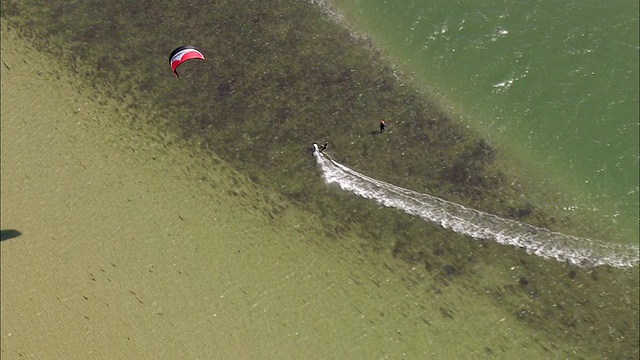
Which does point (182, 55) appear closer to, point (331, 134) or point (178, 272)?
point (331, 134)

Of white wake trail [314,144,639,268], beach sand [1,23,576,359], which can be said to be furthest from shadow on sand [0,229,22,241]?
white wake trail [314,144,639,268]

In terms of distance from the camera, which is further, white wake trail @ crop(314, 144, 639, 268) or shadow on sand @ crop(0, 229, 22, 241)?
shadow on sand @ crop(0, 229, 22, 241)

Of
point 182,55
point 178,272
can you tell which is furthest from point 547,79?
point 178,272

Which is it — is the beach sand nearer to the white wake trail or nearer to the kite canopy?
the white wake trail

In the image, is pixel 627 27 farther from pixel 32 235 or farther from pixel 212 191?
pixel 32 235

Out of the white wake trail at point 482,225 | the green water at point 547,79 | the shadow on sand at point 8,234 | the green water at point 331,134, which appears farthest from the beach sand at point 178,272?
the green water at point 547,79

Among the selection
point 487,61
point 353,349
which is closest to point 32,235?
point 353,349
